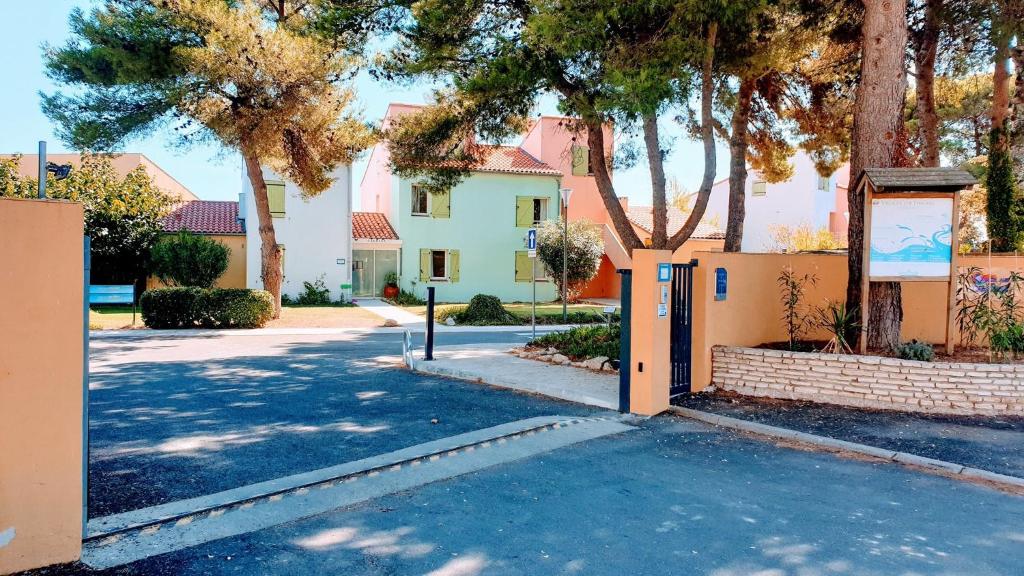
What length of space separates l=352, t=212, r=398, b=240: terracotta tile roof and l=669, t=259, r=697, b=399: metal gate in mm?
22199

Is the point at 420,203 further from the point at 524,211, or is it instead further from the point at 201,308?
the point at 201,308

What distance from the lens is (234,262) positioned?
28.0 meters

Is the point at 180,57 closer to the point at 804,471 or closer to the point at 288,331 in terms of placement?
the point at 288,331

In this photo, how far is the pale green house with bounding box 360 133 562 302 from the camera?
2986cm

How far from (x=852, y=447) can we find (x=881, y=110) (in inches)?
195

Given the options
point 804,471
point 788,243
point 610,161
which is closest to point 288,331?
point 610,161

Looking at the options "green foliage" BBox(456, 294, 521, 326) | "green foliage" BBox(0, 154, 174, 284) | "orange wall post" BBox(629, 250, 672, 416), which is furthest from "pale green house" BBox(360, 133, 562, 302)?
"orange wall post" BBox(629, 250, 672, 416)

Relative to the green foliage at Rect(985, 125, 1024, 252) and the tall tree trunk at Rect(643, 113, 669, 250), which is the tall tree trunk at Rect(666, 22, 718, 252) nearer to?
the tall tree trunk at Rect(643, 113, 669, 250)

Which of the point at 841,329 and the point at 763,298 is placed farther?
the point at 763,298

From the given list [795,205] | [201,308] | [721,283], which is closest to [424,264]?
[201,308]

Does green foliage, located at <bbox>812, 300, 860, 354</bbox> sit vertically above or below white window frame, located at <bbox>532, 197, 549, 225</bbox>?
below

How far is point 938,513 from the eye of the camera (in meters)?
4.81

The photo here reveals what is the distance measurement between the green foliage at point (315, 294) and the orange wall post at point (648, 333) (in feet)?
69.8

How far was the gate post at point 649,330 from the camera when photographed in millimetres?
7738
